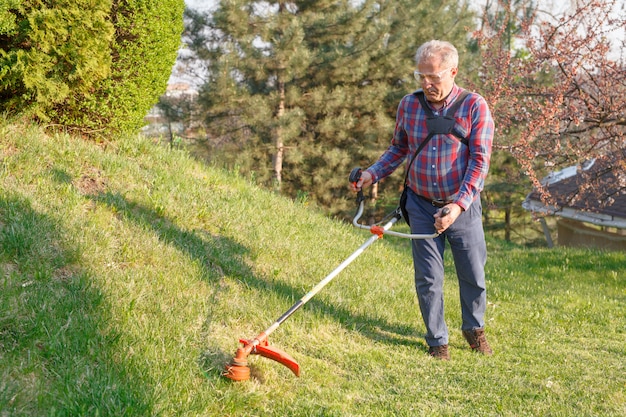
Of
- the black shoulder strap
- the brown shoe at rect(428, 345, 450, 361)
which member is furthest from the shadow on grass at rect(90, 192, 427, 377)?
the black shoulder strap

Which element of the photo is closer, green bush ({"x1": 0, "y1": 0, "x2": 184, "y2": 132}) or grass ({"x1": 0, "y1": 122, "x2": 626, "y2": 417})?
grass ({"x1": 0, "y1": 122, "x2": 626, "y2": 417})

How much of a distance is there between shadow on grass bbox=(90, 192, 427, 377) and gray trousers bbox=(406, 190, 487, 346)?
1.27 feet

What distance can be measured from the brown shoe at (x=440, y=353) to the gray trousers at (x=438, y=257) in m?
0.03

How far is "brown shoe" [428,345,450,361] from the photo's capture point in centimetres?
439

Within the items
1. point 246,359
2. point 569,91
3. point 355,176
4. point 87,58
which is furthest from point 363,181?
point 569,91

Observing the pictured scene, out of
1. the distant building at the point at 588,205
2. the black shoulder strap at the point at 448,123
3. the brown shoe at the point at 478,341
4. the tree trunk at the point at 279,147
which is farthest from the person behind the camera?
the tree trunk at the point at 279,147

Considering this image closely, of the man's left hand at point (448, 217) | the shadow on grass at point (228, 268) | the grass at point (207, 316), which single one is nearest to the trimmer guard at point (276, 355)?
the grass at point (207, 316)

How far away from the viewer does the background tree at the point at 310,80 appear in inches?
694

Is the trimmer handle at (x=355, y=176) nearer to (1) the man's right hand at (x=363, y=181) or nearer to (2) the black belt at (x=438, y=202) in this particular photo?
(1) the man's right hand at (x=363, y=181)

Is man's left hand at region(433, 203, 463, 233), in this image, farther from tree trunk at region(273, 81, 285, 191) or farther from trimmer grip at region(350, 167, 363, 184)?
tree trunk at region(273, 81, 285, 191)

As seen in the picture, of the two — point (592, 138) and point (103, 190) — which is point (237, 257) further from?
point (592, 138)

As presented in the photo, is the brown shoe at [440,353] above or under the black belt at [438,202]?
under

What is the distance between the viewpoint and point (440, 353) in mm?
4406

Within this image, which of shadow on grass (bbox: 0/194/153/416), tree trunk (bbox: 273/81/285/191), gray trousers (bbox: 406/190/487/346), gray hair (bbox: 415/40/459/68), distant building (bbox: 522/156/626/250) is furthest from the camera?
tree trunk (bbox: 273/81/285/191)
